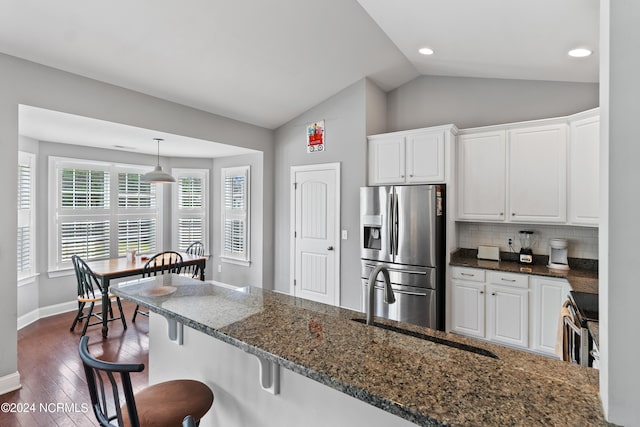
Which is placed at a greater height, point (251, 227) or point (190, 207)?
point (190, 207)

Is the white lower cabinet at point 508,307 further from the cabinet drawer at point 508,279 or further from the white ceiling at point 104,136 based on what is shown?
the white ceiling at point 104,136

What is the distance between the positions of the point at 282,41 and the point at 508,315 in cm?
355

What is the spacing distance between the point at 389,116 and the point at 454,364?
4.22 metres

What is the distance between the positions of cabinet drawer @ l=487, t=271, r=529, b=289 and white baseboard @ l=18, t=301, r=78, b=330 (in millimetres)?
5471

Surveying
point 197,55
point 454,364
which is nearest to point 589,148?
point 454,364

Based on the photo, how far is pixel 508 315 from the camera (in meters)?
3.27

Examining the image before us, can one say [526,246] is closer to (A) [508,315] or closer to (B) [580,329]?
(A) [508,315]

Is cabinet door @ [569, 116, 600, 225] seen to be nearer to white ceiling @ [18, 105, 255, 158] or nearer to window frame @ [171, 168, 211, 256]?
white ceiling @ [18, 105, 255, 158]

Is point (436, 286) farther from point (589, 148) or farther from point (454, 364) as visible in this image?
point (454, 364)

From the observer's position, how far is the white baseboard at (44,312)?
401cm

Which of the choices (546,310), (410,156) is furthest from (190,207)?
(546,310)

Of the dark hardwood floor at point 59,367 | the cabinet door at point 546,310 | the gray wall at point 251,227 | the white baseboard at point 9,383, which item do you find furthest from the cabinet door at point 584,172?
the white baseboard at point 9,383

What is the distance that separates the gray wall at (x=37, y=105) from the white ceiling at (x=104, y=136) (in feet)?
0.31

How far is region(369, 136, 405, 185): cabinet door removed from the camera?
3965 millimetres
